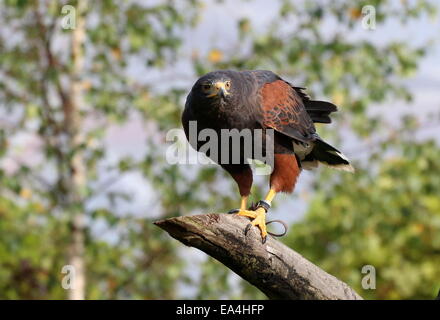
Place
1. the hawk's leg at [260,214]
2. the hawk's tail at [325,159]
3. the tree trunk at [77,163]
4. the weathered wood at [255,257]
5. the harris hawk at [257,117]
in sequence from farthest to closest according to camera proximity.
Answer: the tree trunk at [77,163] < the hawk's tail at [325,159] < the harris hawk at [257,117] < the hawk's leg at [260,214] < the weathered wood at [255,257]

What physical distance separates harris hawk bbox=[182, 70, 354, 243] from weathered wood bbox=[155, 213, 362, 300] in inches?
5.4

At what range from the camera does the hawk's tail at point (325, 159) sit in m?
4.61

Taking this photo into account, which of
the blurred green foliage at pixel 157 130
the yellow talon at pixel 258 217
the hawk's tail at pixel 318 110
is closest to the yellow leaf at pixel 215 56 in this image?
the blurred green foliage at pixel 157 130

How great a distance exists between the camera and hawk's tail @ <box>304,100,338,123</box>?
4.62 m

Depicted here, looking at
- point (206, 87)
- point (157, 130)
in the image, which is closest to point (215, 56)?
point (157, 130)

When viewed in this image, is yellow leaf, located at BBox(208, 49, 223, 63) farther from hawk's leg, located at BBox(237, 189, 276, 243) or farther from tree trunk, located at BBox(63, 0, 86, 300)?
hawk's leg, located at BBox(237, 189, 276, 243)

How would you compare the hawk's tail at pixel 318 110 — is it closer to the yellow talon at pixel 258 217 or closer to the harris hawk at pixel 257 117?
the harris hawk at pixel 257 117

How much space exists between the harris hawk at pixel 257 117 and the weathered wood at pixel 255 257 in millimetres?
138

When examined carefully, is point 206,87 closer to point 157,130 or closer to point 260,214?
point 260,214

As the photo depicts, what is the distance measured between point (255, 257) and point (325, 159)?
1495 millimetres

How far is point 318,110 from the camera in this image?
4.64 metres

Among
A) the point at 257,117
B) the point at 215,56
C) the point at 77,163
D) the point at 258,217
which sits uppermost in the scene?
the point at 215,56

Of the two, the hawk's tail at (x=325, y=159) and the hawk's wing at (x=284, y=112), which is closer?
the hawk's wing at (x=284, y=112)

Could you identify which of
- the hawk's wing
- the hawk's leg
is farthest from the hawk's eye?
the hawk's leg
